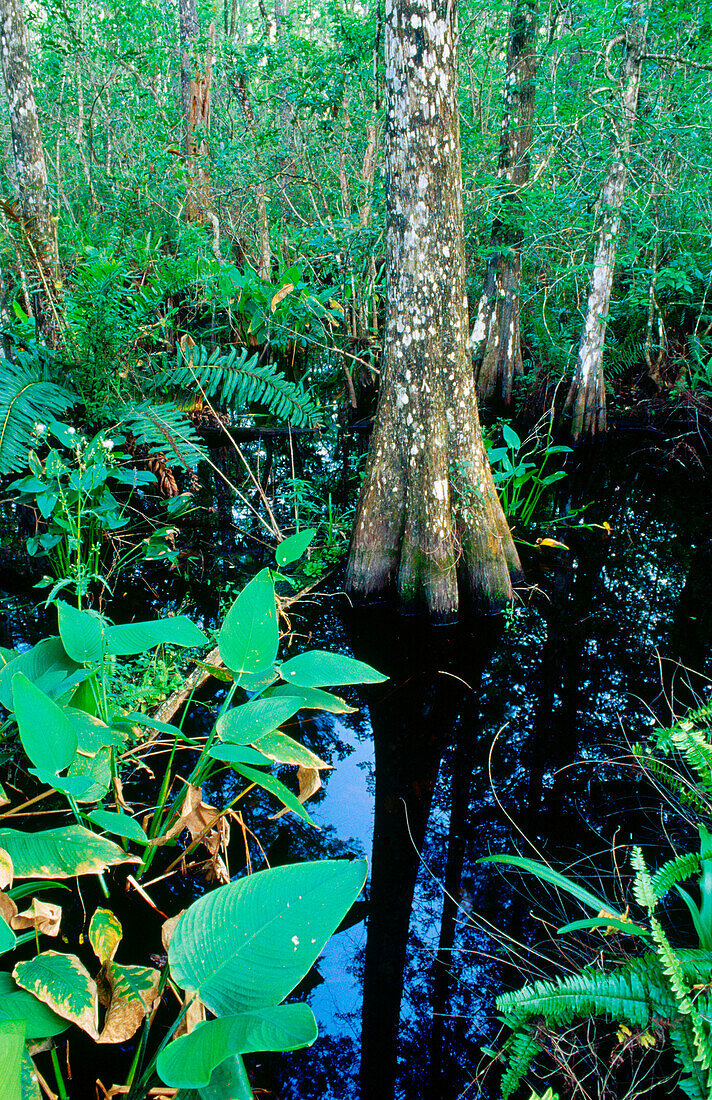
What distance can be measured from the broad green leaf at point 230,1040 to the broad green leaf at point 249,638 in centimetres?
79

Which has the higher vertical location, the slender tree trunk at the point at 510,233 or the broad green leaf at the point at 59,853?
the slender tree trunk at the point at 510,233

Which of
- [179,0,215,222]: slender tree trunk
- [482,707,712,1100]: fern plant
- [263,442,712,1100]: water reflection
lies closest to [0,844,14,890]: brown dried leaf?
[263,442,712,1100]: water reflection

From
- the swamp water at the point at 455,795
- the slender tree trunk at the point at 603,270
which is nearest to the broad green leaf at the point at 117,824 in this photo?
the swamp water at the point at 455,795

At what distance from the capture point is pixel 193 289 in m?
6.48

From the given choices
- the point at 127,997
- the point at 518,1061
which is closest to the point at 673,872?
the point at 518,1061

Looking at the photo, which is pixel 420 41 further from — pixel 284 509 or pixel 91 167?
pixel 91 167

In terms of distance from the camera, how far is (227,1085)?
1.02 metres

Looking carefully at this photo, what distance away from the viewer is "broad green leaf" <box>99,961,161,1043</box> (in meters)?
1.33

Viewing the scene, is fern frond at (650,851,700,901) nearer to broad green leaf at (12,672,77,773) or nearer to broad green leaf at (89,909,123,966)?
broad green leaf at (89,909,123,966)

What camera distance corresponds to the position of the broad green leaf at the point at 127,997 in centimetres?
133

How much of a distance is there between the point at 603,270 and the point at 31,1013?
23.7 ft

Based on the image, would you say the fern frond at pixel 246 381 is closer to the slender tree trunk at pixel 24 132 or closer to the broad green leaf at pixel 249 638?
the slender tree trunk at pixel 24 132

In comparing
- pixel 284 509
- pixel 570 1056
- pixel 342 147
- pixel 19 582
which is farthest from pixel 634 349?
pixel 570 1056

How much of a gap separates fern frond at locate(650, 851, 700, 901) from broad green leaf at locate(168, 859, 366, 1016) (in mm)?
826
